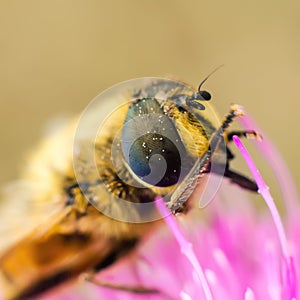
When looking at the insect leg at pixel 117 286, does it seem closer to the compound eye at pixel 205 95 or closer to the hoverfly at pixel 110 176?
the hoverfly at pixel 110 176

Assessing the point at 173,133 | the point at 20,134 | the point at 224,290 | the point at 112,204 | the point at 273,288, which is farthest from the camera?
the point at 20,134

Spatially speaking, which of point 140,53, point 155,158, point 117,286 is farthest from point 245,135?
point 140,53

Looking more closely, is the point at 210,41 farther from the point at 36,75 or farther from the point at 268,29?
the point at 36,75

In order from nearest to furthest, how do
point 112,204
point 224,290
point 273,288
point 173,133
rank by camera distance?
1. point 173,133
2. point 112,204
3. point 273,288
4. point 224,290

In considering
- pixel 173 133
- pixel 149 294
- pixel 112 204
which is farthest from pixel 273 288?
pixel 173 133

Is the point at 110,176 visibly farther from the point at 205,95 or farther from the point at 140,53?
the point at 140,53

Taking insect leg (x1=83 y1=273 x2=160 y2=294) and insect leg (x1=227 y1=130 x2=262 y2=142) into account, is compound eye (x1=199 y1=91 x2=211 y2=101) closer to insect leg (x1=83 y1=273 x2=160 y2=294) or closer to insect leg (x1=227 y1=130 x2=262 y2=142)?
insect leg (x1=227 y1=130 x2=262 y2=142)

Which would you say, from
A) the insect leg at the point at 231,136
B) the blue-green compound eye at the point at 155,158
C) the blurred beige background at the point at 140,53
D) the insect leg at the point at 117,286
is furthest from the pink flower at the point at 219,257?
the blurred beige background at the point at 140,53
